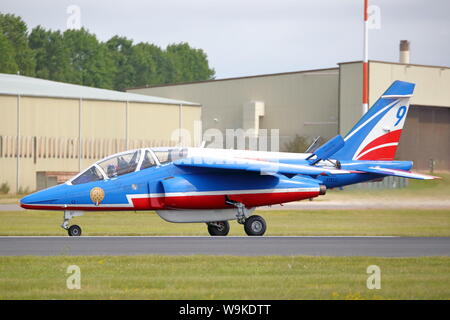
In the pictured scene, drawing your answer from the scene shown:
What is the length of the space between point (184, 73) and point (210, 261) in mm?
137323

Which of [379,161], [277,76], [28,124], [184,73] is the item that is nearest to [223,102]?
[277,76]

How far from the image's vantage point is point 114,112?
5734 cm

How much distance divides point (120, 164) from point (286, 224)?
10.2 m

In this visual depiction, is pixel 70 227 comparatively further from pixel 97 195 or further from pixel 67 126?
pixel 67 126

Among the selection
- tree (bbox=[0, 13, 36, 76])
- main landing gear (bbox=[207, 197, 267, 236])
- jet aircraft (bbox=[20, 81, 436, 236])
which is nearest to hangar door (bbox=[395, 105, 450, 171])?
jet aircraft (bbox=[20, 81, 436, 236])

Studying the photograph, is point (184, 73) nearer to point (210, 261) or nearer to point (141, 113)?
point (141, 113)

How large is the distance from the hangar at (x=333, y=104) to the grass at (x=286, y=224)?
19374mm

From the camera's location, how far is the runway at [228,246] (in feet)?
58.0

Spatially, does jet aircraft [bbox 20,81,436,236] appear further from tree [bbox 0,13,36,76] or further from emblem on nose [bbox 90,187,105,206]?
tree [bbox 0,13,36,76]

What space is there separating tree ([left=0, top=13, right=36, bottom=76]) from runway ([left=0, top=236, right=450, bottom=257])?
9236 centimetres

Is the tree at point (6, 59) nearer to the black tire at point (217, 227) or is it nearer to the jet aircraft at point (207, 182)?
the black tire at point (217, 227)

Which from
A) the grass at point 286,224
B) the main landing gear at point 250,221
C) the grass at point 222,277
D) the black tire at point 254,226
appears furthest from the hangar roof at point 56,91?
the grass at point 222,277

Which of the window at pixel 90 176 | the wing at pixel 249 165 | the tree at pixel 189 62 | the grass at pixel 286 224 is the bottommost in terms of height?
the grass at pixel 286 224

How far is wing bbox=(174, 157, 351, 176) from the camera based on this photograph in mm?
22797
